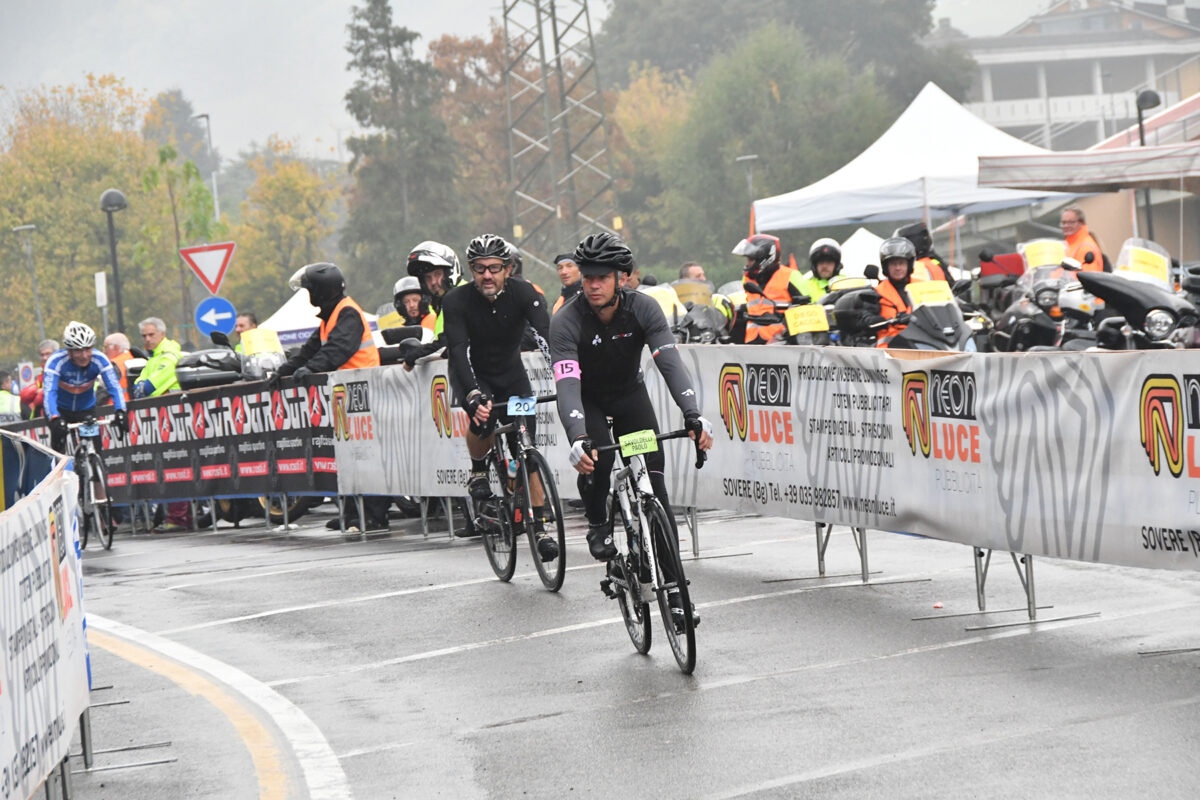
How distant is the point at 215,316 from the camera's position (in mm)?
26828

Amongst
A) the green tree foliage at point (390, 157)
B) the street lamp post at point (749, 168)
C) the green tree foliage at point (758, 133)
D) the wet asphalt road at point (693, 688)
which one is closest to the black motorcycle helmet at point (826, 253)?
the wet asphalt road at point (693, 688)

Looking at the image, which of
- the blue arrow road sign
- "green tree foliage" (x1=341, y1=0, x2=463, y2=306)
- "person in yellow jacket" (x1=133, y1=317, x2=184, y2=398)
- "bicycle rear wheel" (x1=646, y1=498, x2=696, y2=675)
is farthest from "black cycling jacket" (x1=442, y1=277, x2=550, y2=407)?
"green tree foliage" (x1=341, y1=0, x2=463, y2=306)

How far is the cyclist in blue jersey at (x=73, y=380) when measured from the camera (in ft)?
59.9

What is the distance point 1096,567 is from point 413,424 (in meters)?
6.70

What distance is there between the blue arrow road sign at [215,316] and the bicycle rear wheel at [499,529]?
15232mm

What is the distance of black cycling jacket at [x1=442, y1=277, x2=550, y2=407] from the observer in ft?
37.9

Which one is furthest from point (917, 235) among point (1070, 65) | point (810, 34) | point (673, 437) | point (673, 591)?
point (1070, 65)

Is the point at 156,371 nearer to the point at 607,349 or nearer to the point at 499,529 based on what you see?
the point at 499,529

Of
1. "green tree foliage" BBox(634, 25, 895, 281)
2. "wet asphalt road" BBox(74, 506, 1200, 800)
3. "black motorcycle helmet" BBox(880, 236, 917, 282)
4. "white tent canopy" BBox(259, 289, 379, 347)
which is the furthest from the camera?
"green tree foliage" BBox(634, 25, 895, 281)

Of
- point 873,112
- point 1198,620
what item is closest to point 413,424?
point 1198,620

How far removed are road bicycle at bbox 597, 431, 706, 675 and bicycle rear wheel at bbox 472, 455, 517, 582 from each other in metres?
2.74

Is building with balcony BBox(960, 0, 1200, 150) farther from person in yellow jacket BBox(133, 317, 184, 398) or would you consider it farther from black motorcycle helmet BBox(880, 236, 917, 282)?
black motorcycle helmet BBox(880, 236, 917, 282)

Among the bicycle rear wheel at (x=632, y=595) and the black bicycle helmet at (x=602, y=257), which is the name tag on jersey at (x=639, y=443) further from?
the black bicycle helmet at (x=602, y=257)

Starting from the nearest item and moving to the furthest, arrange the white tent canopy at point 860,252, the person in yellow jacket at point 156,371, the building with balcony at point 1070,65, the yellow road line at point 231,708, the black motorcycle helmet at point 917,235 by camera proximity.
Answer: the yellow road line at point 231,708
the black motorcycle helmet at point 917,235
the person in yellow jacket at point 156,371
the white tent canopy at point 860,252
the building with balcony at point 1070,65
